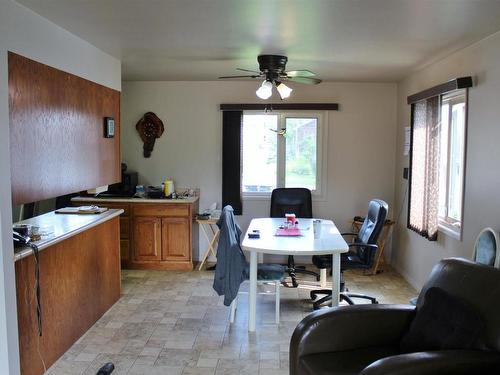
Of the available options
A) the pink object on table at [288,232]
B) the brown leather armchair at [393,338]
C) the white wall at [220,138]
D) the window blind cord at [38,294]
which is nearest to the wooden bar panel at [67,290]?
the window blind cord at [38,294]

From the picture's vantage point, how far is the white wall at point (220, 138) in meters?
5.66

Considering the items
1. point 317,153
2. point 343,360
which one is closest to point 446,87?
point 317,153

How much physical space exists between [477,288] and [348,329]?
25.6 inches

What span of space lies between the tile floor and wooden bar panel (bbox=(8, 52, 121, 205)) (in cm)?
113

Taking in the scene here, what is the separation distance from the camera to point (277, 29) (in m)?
3.10

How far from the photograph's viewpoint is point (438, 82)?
4.27m

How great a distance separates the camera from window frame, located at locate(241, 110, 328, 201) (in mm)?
5703

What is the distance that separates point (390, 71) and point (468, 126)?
1446 mm

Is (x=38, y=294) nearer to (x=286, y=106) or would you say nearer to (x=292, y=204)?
(x=292, y=204)

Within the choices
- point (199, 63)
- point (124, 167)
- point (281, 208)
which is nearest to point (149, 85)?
point (124, 167)

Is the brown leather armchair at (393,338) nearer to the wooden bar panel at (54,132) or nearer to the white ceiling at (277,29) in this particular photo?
the white ceiling at (277,29)

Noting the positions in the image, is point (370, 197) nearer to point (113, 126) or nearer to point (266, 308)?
point (266, 308)

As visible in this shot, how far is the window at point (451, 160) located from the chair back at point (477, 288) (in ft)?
4.77

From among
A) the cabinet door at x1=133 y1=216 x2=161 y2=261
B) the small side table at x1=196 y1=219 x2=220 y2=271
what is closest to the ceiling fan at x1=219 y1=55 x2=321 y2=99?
the small side table at x1=196 y1=219 x2=220 y2=271
